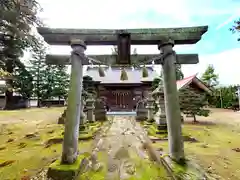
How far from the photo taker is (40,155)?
365 centimetres

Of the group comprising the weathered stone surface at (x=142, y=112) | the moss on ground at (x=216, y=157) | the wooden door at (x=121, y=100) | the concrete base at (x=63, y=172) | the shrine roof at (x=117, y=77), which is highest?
the shrine roof at (x=117, y=77)

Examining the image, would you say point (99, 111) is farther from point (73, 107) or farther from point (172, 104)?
point (172, 104)

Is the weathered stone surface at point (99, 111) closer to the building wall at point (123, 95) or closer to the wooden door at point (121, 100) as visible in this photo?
the building wall at point (123, 95)

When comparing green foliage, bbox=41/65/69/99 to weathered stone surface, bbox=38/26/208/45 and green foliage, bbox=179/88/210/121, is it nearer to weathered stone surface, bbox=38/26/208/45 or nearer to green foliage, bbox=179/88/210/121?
green foliage, bbox=179/88/210/121

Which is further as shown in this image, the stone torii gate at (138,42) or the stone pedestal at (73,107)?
the stone torii gate at (138,42)

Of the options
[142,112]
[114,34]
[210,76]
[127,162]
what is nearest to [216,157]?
[127,162]

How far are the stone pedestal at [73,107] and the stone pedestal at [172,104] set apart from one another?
5.40 feet

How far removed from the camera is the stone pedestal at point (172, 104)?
9.02ft

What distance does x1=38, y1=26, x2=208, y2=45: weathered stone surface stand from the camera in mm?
2877

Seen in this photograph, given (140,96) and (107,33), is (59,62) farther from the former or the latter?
(140,96)

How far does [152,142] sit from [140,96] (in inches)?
509

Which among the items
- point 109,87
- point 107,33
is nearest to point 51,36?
point 107,33

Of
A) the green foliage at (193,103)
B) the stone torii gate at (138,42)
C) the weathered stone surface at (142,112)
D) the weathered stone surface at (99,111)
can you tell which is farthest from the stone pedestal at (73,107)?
the green foliage at (193,103)

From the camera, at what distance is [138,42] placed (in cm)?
304
